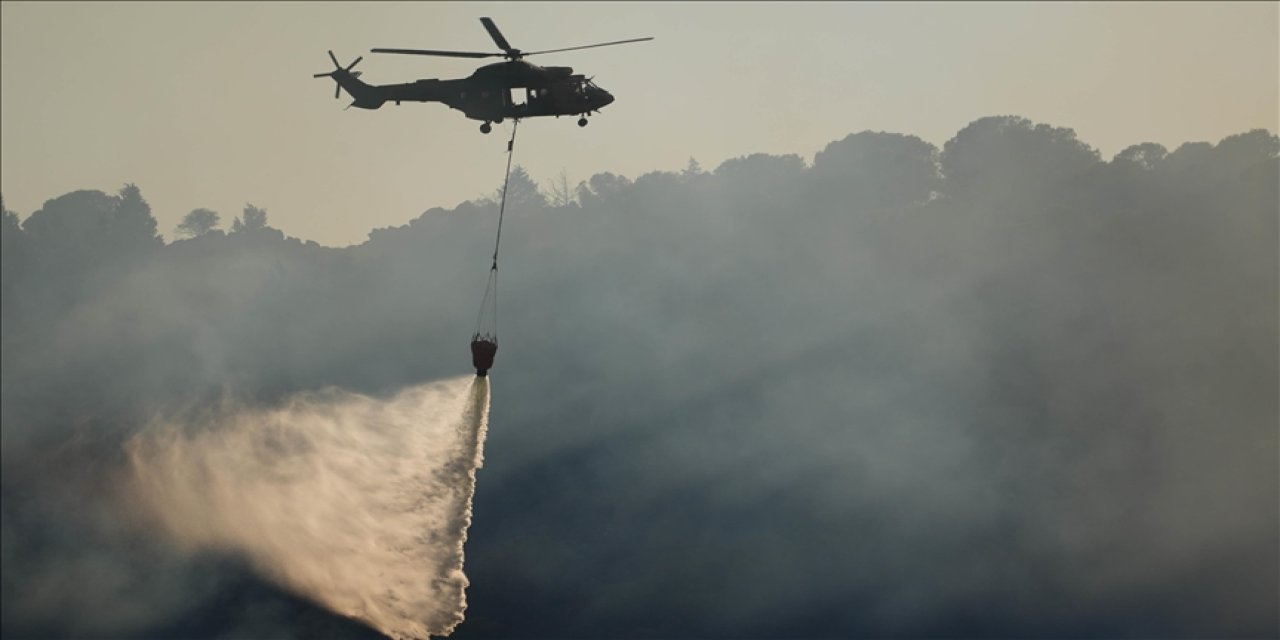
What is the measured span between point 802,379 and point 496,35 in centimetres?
8498

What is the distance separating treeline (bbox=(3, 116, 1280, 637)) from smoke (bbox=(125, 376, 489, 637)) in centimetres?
990

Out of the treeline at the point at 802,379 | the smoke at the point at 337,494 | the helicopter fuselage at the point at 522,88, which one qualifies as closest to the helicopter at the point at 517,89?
the helicopter fuselage at the point at 522,88

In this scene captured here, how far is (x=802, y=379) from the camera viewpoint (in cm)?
13600

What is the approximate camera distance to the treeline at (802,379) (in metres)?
114

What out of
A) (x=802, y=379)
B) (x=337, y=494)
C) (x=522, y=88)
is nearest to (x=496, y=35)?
(x=522, y=88)

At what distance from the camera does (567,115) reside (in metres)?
58.8

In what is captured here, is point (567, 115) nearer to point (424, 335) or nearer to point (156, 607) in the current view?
point (156, 607)

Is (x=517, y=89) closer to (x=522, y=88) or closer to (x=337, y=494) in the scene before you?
(x=522, y=88)

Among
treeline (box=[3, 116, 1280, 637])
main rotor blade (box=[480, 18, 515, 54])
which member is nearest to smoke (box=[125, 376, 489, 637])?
treeline (box=[3, 116, 1280, 637])

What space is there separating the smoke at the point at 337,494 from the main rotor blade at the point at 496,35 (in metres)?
17.3

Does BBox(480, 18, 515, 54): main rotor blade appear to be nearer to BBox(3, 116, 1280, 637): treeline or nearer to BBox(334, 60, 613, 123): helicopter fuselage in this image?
BBox(334, 60, 613, 123): helicopter fuselage

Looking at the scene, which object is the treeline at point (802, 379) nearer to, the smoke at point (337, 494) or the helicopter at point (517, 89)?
the smoke at point (337, 494)

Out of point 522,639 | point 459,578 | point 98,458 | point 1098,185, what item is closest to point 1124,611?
point 522,639

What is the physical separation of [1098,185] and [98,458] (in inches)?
4861
